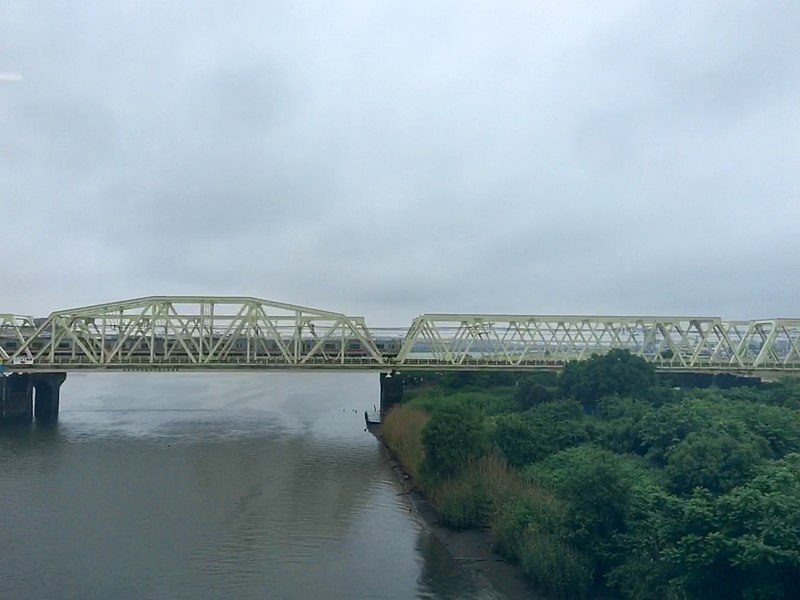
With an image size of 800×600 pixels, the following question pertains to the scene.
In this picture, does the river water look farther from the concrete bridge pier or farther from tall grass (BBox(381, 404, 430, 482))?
the concrete bridge pier

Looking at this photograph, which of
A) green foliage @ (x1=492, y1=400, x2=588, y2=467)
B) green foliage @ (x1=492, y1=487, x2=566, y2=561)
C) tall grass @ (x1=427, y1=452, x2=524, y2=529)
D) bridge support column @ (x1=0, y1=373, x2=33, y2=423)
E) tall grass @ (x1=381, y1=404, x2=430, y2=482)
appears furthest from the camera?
bridge support column @ (x1=0, y1=373, x2=33, y2=423)

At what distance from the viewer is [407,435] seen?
26.7m

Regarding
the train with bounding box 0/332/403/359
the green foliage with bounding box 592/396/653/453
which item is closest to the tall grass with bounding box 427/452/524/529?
the green foliage with bounding box 592/396/653/453

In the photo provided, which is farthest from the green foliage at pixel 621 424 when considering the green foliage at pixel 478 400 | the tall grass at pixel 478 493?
the green foliage at pixel 478 400

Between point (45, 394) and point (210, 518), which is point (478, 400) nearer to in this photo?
point (210, 518)

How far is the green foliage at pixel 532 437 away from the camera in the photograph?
1950cm

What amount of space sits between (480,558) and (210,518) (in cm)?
756

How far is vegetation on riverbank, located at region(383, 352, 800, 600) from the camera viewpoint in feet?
33.4

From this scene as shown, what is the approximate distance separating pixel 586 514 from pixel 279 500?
422 inches

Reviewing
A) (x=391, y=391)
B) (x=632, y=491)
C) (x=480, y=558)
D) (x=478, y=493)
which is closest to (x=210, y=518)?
(x=478, y=493)

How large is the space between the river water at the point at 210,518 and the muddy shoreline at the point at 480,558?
239 mm

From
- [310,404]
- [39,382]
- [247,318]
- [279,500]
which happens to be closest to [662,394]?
[279,500]

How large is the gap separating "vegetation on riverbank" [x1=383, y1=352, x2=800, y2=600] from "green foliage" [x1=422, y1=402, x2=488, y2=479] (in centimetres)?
4

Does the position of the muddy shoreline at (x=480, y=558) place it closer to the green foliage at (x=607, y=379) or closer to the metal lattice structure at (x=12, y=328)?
the green foliage at (x=607, y=379)
